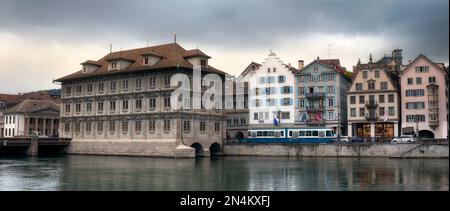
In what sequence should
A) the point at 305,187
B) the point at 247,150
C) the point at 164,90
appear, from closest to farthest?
the point at 305,187
the point at 164,90
the point at 247,150

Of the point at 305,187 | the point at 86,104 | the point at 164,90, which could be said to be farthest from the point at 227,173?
the point at 86,104

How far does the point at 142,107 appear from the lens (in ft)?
224

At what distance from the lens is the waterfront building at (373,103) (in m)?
73.8

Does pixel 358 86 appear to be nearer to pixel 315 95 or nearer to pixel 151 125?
pixel 315 95

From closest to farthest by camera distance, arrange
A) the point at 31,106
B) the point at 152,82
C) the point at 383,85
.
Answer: the point at 152,82, the point at 383,85, the point at 31,106

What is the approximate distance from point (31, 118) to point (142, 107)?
4150 cm

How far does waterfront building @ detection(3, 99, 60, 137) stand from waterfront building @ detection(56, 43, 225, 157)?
85.5 ft

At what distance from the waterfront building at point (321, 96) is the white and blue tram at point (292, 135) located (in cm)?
900

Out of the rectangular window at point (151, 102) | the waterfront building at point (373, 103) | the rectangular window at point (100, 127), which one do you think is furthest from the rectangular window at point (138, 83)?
the waterfront building at point (373, 103)

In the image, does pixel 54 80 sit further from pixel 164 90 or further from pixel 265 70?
pixel 265 70

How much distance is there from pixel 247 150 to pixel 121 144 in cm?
1649

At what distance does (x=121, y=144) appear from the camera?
69875mm

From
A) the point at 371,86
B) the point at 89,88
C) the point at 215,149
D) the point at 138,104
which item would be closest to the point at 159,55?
the point at 138,104

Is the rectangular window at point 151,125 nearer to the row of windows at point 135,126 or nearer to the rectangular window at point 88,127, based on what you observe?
the row of windows at point 135,126
